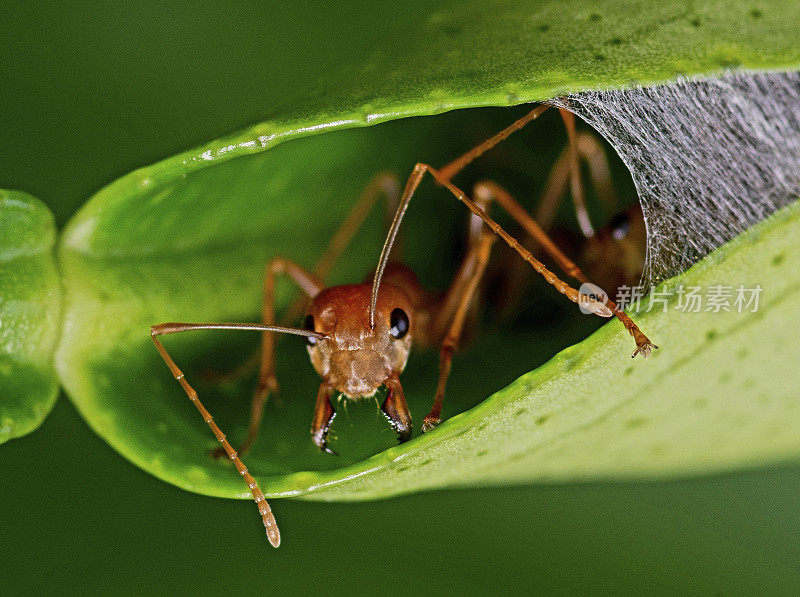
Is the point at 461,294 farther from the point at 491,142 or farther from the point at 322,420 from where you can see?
the point at 322,420

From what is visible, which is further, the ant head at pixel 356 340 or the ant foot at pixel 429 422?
the ant head at pixel 356 340

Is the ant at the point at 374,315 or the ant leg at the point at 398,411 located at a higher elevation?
the ant at the point at 374,315

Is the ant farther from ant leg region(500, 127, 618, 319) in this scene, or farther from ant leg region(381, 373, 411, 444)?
ant leg region(500, 127, 618, 319)

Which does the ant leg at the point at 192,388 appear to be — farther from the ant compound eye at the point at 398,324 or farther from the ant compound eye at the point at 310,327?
the ant compound eye at the point at 398,324

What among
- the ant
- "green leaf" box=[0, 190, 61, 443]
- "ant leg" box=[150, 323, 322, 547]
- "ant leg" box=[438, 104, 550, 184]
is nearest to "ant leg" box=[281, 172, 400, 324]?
the ant

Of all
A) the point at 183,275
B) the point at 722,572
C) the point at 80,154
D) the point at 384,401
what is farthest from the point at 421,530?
the point at 80,154

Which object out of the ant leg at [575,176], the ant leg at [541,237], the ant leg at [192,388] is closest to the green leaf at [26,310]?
the ant leg at [192,388]
